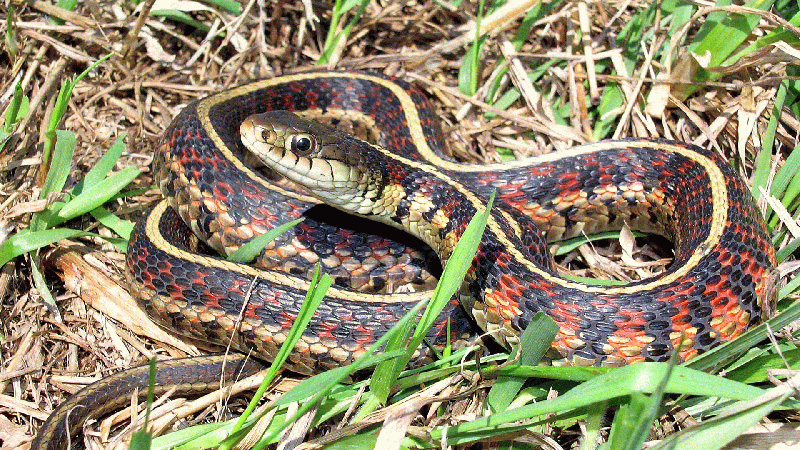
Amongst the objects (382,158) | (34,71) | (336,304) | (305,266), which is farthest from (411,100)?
(34,71)

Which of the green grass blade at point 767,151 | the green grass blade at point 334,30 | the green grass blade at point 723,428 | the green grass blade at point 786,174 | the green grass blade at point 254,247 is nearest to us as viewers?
the green grass blade at point 723,428

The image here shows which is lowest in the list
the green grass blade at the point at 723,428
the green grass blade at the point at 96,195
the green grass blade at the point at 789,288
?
the green grass blade at the point at 96,195

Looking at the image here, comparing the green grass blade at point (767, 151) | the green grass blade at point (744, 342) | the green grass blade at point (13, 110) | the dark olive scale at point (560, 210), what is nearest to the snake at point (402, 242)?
the dark olive scale at point (560, 210)

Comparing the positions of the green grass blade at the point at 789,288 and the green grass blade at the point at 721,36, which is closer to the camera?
the green grass blade at the point at 789,288

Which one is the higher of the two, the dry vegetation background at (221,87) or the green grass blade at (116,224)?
the dry vegetation background at (221,87)

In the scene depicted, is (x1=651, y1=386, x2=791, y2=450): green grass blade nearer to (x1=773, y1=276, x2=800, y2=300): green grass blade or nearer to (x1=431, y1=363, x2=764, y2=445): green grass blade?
(x1=431, y1=363, x2=764, y2=445): green grass blade

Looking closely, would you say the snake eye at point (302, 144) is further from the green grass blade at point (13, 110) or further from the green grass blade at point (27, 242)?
the green grass blade at point (13, 110)

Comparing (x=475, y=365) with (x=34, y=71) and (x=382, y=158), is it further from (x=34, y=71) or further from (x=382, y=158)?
(x=34, y=71)
